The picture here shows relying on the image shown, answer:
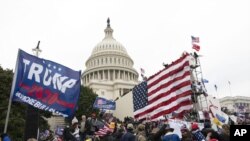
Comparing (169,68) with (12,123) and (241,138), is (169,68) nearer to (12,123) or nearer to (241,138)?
(241,138)

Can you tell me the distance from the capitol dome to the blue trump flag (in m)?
77.0

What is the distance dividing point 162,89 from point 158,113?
44.9 inches

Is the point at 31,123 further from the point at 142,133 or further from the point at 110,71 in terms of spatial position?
the point at 110,71

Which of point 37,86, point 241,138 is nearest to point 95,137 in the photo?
point 37,86

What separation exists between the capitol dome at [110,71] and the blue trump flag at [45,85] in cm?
7696

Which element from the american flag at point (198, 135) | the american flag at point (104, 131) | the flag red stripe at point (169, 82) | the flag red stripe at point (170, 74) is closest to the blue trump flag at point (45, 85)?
the american flag at point (198, 135)

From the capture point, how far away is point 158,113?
1523 cm

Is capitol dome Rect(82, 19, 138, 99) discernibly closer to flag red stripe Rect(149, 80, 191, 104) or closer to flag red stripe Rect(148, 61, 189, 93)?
flag red stripe Rect(148, 61, 189, 93)

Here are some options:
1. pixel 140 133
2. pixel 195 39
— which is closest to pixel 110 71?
pixel 195 39

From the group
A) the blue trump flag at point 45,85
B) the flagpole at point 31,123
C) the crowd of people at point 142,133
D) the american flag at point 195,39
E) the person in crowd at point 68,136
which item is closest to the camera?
the crowd of people at point 142,133

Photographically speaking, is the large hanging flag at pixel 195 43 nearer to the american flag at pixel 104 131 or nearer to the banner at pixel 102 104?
the banner at pixel 102 104

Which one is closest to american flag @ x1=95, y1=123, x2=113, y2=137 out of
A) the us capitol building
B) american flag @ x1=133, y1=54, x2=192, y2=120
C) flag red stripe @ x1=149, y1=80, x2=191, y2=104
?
american flag @ x1=133, y1=54, x2=192, y2=120

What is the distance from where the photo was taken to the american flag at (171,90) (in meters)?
13.9

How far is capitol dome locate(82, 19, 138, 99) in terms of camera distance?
88.2 m
